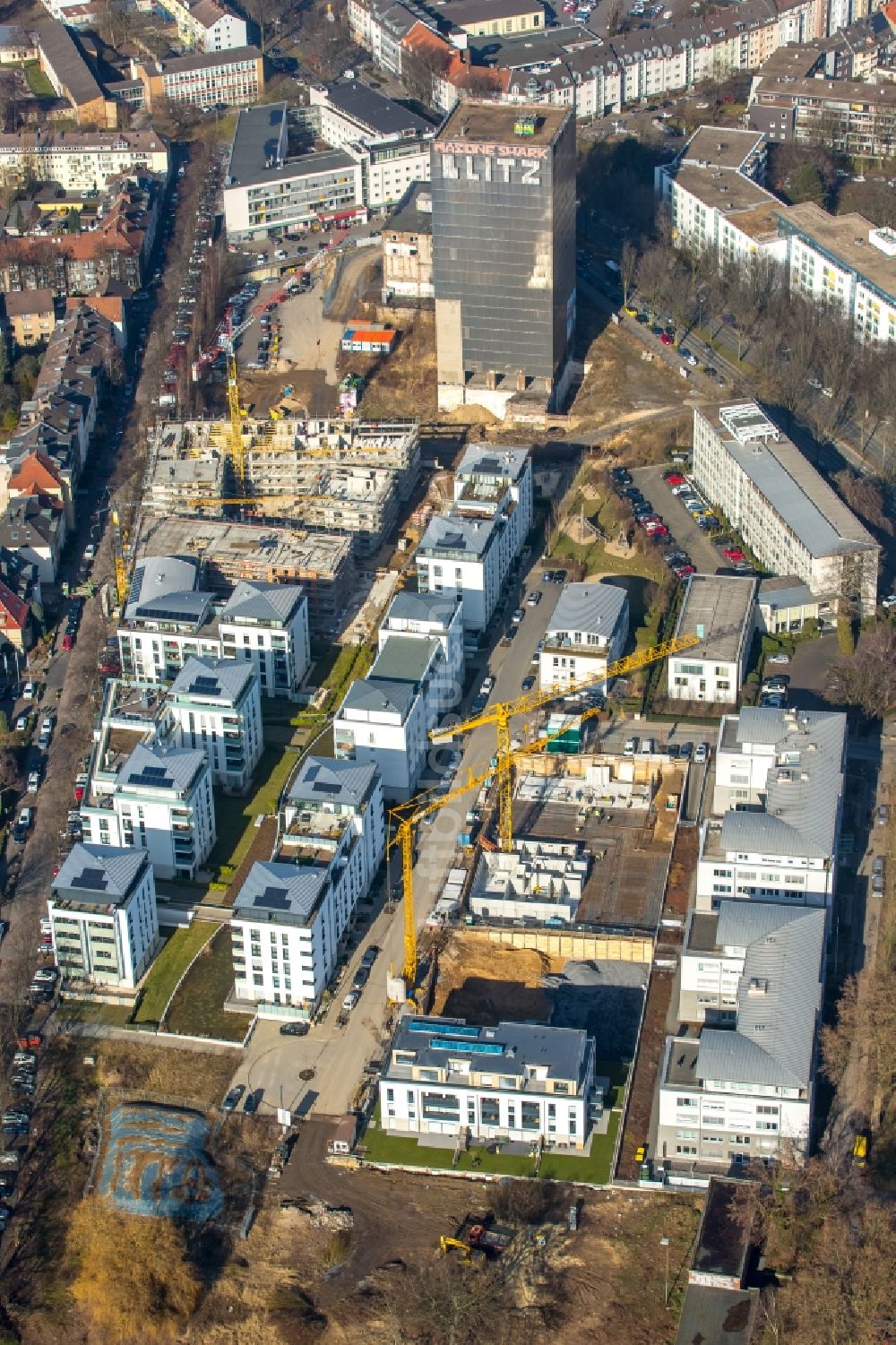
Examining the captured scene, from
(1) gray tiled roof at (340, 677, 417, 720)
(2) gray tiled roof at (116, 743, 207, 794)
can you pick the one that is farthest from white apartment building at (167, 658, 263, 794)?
(1) gray tiled roof at (340, 677, 417, 720)

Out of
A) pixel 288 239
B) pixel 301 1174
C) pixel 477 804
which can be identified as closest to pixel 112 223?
pixel 288 239

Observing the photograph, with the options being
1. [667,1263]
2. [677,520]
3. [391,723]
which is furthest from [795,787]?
[677,520]

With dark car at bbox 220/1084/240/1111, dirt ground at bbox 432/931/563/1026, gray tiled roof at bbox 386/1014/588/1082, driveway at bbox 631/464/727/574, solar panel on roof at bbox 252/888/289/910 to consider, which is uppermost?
solar panel on roof at bbox 252/888/289/910

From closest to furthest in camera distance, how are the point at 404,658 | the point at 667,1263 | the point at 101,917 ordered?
the point at 667,1263 < the point at 101,917 < the point at 404,658

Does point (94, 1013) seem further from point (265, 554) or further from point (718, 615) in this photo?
point (718, 615)

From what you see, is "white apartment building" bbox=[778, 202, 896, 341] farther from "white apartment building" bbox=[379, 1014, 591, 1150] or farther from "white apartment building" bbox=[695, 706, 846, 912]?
"white apartment building" bbox=[379, 1014, 591, 1150]
